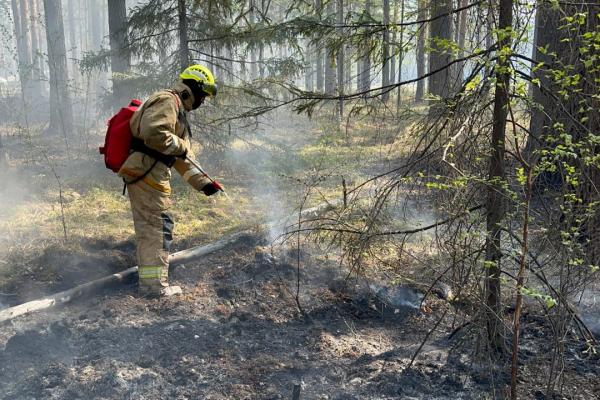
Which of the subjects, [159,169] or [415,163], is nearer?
[415,163]

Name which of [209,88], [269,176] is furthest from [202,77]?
[269,176]

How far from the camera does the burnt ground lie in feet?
13.2

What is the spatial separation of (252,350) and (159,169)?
2.26 m

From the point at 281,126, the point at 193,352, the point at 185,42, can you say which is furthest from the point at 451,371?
the point at 281,126

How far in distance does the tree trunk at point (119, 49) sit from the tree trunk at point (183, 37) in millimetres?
1198

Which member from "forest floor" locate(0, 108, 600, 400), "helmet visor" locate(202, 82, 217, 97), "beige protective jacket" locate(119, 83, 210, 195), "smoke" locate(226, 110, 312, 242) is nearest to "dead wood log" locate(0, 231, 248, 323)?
"forest floor" locate(0, 108, 600, 400)

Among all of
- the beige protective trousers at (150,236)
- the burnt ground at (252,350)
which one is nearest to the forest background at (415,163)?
the burnt ground at (252,350)

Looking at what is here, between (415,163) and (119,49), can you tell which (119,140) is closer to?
(415,163)

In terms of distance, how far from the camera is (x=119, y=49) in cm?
1066

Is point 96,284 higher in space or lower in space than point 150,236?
lower

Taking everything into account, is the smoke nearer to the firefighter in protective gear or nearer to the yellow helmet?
the firefighter in protective gear

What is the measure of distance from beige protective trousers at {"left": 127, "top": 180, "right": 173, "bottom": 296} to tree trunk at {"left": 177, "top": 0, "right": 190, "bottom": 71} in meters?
4.91

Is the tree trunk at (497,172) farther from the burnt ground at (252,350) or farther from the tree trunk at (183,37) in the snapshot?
the tree trunk at (183,37)

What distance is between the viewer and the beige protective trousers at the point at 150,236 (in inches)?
223
